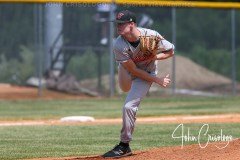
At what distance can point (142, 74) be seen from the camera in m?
8.82

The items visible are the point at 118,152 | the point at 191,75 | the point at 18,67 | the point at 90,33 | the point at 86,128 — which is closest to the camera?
the point at 118,152

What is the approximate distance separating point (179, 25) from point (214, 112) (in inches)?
471

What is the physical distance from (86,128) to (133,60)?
4.69 meters

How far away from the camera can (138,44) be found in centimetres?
872

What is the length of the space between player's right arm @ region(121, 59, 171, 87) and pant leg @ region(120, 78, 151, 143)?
9 cm

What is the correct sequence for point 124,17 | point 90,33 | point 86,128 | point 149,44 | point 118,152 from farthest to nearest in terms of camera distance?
point 90,33
point 86,128
point 118,152
point 149,44
point 124,17

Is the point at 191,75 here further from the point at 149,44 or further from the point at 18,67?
the point at 149,44

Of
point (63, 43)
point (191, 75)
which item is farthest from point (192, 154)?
point (191, 75)

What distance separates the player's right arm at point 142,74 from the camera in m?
8.70

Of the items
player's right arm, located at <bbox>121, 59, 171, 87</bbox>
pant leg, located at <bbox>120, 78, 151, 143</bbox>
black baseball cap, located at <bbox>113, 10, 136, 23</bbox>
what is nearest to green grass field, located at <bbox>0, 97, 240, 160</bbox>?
pant leg, located at <bbox>120, 78, 151, 143</bbox>

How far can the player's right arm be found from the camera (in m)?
8.70

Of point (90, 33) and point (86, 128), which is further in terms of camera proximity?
point (90, 33)

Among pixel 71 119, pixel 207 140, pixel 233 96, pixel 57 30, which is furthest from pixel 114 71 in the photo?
pixel 207 140

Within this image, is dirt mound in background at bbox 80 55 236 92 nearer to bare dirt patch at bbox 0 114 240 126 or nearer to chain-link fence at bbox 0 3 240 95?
chain-link fence at bbox 0 3 240 95
